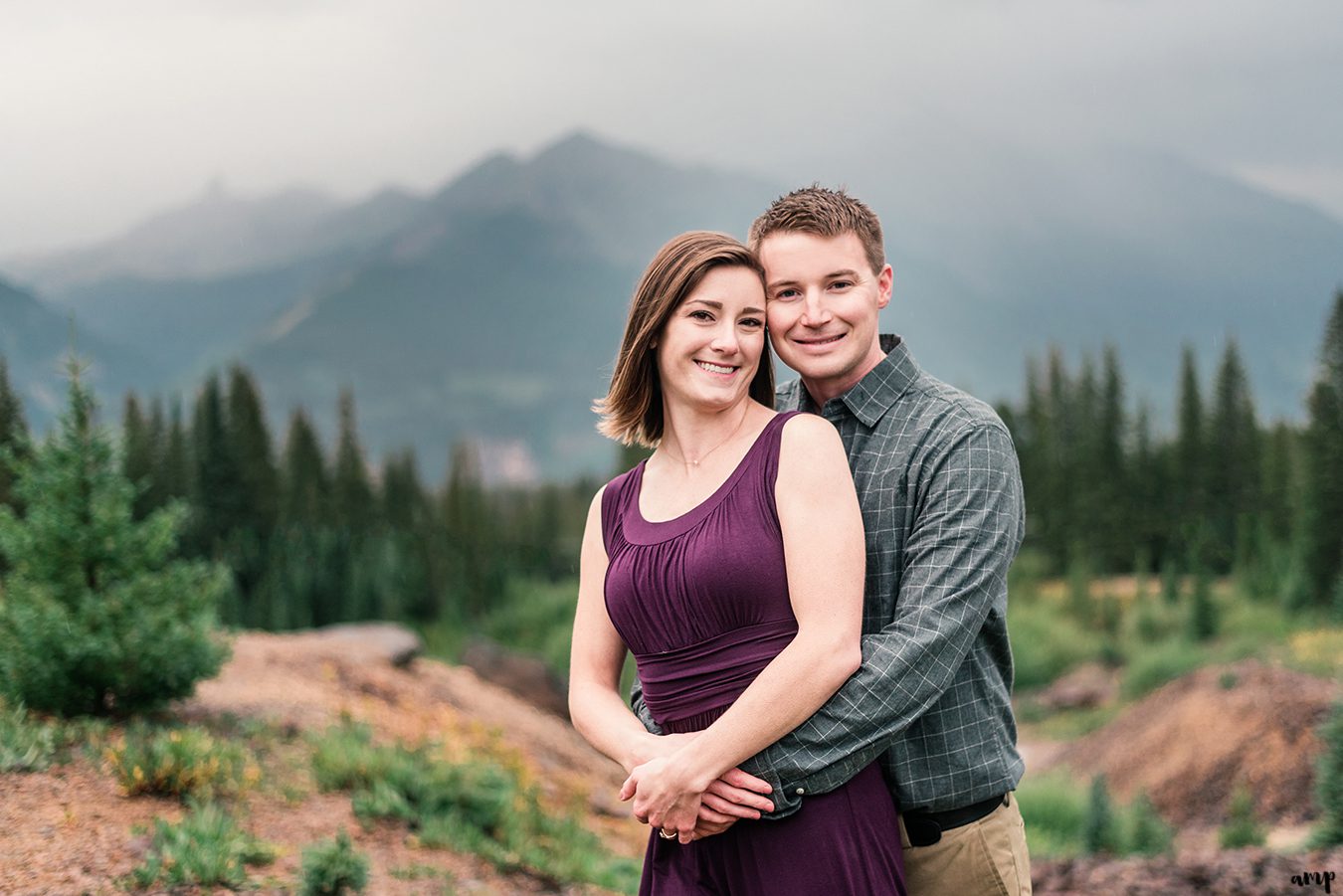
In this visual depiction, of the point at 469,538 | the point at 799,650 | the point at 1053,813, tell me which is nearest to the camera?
the point at 799,650

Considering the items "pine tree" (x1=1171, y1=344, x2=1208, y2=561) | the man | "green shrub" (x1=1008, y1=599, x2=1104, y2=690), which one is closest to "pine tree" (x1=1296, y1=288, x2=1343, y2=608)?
"green shrub" (x1=1008, y1=599, x2=1104, y2=690)

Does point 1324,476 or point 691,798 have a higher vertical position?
point 691,798

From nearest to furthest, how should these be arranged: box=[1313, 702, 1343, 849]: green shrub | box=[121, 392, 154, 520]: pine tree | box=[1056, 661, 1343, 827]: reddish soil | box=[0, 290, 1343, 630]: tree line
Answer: box=[1313, 702, 1343, 849]: green shrub, box=[1056, 661, 1343, 827]: reddish soil, box=[121, 392, 154, 520]: pine tree, box=[0, 290, 1343, 630]: tree line

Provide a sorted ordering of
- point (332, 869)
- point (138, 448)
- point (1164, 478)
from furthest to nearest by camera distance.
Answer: point (1164, 478)
point (138, 448)
point (332, 869)

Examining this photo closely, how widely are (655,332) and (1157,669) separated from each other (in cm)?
2180

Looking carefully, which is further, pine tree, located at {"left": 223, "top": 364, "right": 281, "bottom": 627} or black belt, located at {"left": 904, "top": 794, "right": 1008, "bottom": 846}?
pine tree, located at {"left": 223, "top": 364, "right": 281, "bottom": 627}

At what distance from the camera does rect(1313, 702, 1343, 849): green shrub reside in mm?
8195

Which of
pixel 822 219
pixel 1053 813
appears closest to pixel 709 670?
pixel 822 219

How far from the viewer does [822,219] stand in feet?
8.96

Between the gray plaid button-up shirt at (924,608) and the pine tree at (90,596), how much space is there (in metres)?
5.56

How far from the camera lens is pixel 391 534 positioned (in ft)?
115

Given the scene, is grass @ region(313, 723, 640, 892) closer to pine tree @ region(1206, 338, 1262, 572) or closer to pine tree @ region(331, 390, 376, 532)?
pine tree @ region(331, 390, 376, 532)

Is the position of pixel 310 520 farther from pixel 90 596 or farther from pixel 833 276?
pixel 833 276

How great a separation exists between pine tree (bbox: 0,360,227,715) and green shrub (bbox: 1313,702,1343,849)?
26.2 feet
